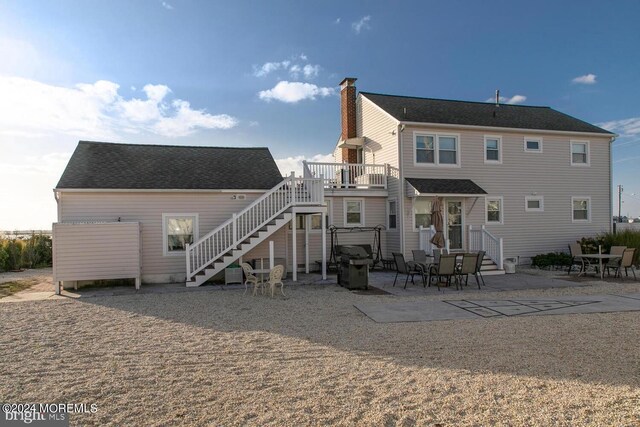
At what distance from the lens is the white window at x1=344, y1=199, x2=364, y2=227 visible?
17.5 metres

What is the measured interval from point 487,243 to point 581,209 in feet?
20.7

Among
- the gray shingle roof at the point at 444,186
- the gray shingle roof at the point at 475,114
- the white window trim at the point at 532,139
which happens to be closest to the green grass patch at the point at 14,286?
the gray shingle roof at the point at 444,186

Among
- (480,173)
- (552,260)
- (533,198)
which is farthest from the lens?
(533,198)

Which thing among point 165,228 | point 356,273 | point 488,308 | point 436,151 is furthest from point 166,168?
point 488,308

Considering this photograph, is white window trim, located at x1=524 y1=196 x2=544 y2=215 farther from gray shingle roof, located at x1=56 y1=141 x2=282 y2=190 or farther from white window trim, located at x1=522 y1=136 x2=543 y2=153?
gray shingle roof, located at x1=56 y1=141 x2=282 y2=190

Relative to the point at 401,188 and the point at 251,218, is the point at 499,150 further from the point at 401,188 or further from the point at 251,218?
the point at 251,218

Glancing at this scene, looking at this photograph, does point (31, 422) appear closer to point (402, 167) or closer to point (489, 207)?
point (402, 167)

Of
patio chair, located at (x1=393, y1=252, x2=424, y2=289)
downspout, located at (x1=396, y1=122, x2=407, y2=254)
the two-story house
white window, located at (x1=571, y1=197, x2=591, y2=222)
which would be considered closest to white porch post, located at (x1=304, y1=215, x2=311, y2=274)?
→ the two-story house

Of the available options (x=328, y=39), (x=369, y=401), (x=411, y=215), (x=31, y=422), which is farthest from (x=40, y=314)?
(x=328, y=39)

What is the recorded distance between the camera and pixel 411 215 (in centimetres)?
1688

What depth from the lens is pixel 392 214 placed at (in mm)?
17594

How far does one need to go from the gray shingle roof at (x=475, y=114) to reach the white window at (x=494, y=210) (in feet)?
10.5

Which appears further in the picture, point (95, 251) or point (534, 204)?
point (534, 204)

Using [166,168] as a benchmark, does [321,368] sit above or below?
below
